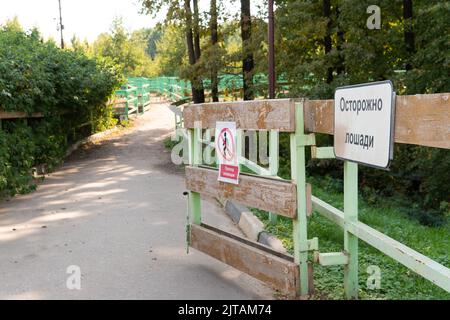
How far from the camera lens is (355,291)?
4246 mm

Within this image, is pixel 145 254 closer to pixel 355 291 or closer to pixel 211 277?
pixel 211 277

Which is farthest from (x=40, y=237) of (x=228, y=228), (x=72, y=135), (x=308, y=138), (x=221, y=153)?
(x=72, y=135)

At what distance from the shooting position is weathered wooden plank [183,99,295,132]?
4008mm

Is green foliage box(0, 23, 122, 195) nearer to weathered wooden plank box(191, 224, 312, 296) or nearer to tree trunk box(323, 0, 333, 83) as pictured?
weathered wooden plank box(191, 224, 312, 296)

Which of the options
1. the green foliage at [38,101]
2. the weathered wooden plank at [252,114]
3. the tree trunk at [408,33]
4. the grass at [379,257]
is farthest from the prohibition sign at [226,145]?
the tree trunk at [408,33]

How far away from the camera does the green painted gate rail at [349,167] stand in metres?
Result: 2.94

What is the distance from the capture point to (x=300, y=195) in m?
4.06

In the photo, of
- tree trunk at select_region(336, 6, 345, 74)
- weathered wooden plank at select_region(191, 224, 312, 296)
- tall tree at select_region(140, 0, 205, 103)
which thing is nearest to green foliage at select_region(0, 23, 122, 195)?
tall tree at select_region(140, 0, 205, 103)

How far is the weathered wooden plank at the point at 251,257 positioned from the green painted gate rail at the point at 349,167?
0.10 m

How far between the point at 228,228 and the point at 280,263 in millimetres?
3043

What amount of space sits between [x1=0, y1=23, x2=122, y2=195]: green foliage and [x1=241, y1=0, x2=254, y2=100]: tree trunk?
4.33 meters

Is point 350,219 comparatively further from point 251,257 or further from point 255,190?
point 251,257

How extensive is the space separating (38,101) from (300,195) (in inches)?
350
